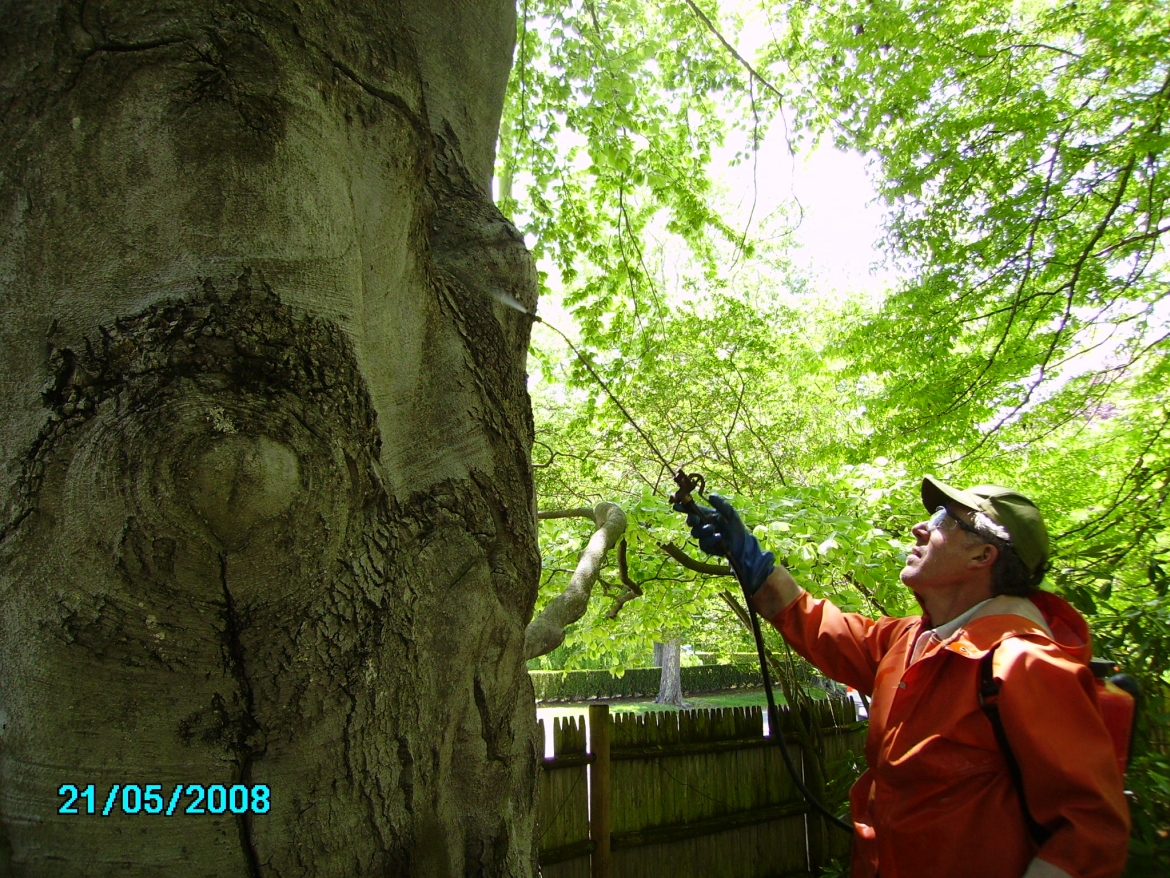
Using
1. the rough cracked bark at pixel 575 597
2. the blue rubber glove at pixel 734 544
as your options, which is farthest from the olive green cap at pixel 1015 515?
the rough cracked bark at pixel 575 597

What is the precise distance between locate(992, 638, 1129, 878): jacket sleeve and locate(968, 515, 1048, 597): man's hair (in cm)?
36

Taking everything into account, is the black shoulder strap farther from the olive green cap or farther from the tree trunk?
the tree trunk

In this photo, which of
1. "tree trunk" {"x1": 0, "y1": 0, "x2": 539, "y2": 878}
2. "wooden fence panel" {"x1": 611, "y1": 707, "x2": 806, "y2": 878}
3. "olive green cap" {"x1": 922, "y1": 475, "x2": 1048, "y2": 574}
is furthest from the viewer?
"wooden fence panel" {"x1": 611, "y1": 707, "x2": 806, "y2": 878}

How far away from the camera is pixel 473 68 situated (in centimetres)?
203

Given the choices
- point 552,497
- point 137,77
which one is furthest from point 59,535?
point 552,497

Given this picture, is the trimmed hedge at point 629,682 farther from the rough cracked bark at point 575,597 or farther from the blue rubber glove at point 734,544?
the blue rubber glove at point 734,544

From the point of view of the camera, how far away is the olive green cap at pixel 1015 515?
204 cm

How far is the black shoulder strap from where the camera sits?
1642 mm

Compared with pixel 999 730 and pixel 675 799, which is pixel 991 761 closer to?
pixel 999 730

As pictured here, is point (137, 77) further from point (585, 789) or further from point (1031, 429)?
point (1031, 429)

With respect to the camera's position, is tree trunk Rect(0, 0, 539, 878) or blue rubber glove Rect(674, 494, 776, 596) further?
Result: blue rubber glove Rect(674, 494, 776, 596)

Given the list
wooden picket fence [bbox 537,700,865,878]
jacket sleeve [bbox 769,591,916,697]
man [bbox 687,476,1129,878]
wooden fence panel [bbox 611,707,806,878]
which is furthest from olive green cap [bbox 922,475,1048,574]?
wooden fence panel [bbox 611,707,806,878]

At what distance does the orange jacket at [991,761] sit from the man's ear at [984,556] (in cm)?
12

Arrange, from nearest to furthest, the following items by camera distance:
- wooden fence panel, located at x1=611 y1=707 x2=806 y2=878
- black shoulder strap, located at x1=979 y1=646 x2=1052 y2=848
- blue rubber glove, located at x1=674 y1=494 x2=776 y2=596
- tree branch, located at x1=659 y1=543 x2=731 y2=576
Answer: black shoulder strap, located at x1=979 y1=646 x2=1052 y2=848 → blue rubber glove, located at x1=674 y1=494 x2=776 y2=596 → tree branch, located at x1=659 y1=543 x2=731 y2=576 → wooden fence panel, located at x1=611 y1=707 x2=806 y2=878
